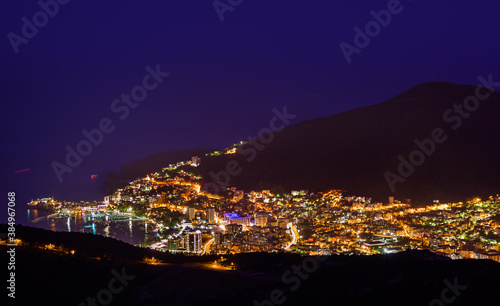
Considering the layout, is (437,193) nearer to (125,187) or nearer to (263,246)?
(263,246)

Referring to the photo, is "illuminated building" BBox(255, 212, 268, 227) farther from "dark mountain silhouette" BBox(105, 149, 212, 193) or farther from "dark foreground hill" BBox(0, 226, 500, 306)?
"dark mountain silhouette" BBox(105, 149, 212, 193)

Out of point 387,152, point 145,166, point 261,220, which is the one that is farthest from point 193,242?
point 145,166

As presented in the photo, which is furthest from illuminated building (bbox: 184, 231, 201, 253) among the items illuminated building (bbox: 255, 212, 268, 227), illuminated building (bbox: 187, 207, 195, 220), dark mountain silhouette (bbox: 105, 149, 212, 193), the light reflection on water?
dark mountain silhouette (bbox: 105, 149, 212, 193)

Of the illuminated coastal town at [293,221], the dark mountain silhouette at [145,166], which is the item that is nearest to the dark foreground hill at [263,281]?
the illuminated coastal town at [293,221]

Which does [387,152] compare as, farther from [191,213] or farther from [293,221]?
[191,213]

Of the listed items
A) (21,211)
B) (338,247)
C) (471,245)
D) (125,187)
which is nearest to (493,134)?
(471,245)
